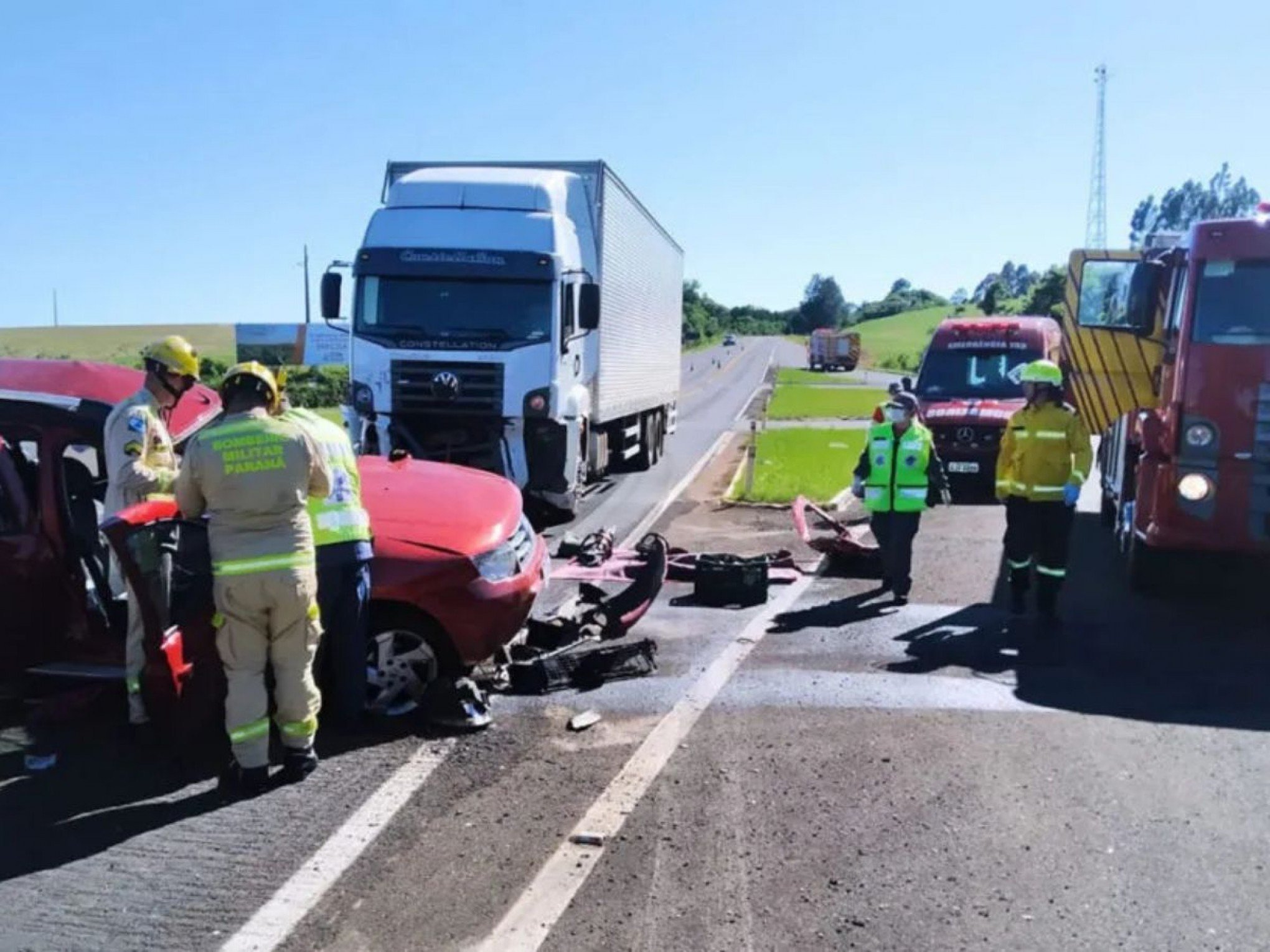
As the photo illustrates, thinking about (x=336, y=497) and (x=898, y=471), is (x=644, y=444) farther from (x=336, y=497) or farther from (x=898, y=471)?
(x=336, y=497)

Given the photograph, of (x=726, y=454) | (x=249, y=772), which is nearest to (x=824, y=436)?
(x=726, y=454)

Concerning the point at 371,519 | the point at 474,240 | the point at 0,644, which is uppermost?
the point at 474,240

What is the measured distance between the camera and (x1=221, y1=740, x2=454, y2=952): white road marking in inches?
157

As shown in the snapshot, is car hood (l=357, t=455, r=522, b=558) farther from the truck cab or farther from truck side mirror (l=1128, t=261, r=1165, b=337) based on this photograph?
the truck cab

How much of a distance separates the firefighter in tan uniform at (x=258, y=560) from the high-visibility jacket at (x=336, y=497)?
0.14 meters

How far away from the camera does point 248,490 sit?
5094 millimetres

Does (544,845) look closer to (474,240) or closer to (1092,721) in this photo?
(1092,721)

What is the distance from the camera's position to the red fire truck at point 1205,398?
838 cm

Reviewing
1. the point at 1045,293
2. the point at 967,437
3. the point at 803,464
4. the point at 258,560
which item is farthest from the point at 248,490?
the point at 1045,293

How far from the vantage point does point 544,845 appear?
15.4 ft

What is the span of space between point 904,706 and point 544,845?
252cm

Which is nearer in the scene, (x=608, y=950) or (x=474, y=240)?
(x=608, y=950)

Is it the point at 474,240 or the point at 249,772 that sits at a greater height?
the point at 474,240

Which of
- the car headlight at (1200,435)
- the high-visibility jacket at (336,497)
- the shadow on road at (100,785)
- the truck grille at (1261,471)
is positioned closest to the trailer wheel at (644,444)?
the car headlight at (1200,435)
